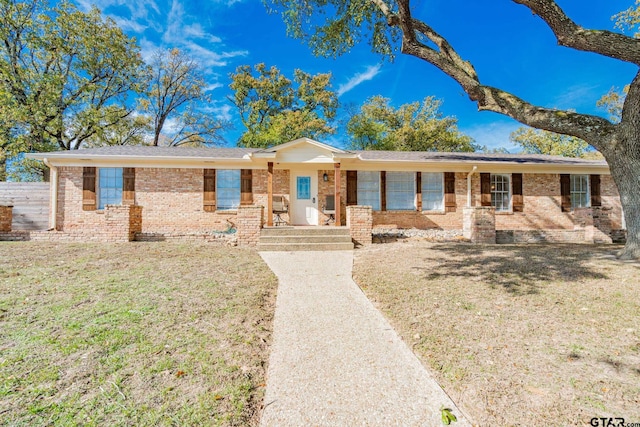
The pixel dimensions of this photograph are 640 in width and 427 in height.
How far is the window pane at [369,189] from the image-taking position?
37.0 ft

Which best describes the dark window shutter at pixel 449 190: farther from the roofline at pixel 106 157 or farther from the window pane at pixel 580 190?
the roofline at pixel 106 157

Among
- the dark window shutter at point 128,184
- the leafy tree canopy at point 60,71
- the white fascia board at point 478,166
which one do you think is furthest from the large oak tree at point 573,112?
the leafy tree canopy at point 60,71

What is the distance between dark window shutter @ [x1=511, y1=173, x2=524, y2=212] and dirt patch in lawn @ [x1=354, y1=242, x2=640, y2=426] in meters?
6.29

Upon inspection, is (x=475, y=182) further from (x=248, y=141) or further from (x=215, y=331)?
(x=248, y=141)

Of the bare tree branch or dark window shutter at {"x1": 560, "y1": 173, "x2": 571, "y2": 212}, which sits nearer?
the bare tree branch

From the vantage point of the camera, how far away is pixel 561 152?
24.0 metres

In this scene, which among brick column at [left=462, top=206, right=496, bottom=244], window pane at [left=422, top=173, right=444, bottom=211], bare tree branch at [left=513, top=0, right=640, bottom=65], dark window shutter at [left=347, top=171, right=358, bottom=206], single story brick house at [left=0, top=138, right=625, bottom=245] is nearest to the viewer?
bare tree branch at [left=513, top=0, right=640, bottom=65]

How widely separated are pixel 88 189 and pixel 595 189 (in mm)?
19223

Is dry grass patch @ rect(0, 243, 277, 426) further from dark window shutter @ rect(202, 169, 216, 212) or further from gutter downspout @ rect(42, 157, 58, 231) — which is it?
gutter downspout @ rect(42, 157, 58, 231)

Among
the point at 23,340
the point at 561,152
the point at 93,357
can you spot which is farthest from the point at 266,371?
the point at 561,152

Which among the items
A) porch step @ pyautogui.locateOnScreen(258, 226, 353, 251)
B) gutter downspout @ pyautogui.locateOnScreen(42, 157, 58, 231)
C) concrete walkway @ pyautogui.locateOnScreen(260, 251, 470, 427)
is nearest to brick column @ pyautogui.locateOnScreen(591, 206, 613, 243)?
porch step @ pyautogui.locateOnScreen(258, 226, 353, 251)

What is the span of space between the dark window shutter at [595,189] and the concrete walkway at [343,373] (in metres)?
13.2

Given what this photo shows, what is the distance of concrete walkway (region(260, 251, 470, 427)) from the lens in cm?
176

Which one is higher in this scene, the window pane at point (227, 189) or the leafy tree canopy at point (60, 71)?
the leafy tree canopy at point (60, 71)
